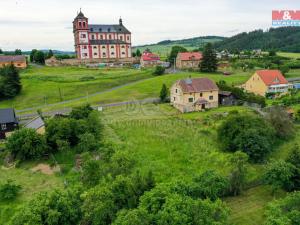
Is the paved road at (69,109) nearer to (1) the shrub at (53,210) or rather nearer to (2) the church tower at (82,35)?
(1) the shrub at (53,210)

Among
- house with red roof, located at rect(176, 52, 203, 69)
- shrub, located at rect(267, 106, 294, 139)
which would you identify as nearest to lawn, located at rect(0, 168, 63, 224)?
shrub, located at rect(267, 106, 294, 139)

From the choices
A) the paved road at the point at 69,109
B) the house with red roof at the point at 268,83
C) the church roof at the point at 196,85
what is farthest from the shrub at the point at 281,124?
the paved road at the point at 69,109

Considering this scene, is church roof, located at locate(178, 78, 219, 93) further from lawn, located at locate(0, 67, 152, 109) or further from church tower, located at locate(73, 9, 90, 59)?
church tower, located at locate(73, 9, 90, 59)

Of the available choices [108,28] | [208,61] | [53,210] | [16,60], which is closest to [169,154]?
[53,210]

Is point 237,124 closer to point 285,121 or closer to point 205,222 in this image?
point 285,121

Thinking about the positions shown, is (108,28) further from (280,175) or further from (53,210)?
(53,210)

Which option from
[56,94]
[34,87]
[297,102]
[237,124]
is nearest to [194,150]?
[237,124]
